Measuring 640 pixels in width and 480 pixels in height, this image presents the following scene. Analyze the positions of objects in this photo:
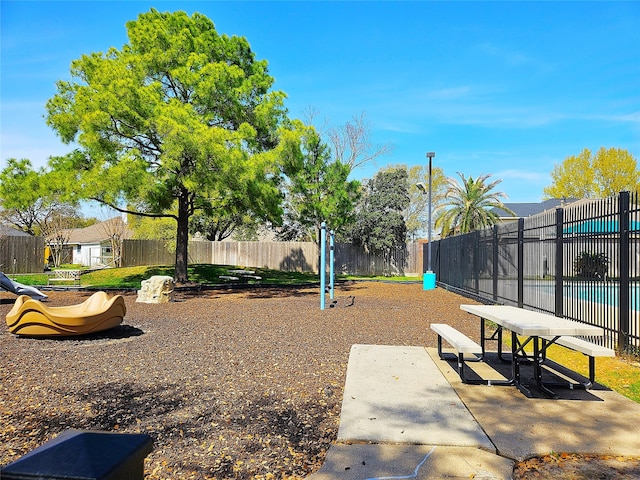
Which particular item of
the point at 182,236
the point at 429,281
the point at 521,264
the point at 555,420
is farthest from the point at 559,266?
the point at 182,236

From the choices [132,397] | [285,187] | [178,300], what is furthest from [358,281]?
[132,397]

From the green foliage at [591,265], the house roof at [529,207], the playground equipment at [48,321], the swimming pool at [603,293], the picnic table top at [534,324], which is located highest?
the house roof at [529,207]

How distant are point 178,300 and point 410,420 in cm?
1211

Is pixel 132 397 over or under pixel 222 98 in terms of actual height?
under

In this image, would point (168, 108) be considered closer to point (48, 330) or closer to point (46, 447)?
point (48, 330)

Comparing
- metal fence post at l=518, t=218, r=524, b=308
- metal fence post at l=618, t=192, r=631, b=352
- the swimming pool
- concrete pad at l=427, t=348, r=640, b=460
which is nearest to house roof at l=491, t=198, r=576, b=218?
metal fence post at l=518, t=218, r=524, b=308

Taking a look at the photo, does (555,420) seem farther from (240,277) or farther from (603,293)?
(240,277)

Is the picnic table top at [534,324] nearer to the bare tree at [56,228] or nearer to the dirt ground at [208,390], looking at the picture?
the dirt ground at [208,390]

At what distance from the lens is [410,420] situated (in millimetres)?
4258

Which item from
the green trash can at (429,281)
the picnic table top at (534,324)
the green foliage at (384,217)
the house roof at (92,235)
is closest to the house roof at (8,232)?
the house roof at (92,235)

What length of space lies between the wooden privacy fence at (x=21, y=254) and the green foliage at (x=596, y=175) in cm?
4381

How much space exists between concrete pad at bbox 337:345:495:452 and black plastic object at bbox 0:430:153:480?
9.57 feet

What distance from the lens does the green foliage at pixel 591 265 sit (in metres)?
7.25

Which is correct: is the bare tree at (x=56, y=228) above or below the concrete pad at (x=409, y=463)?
above
